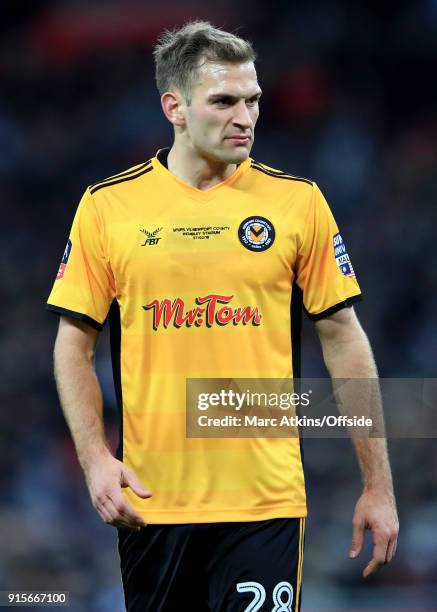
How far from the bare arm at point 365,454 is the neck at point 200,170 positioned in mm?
617

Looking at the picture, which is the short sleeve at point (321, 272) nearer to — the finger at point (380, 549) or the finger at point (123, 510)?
the finger at point (380, 549)

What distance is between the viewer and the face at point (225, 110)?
3.81 m

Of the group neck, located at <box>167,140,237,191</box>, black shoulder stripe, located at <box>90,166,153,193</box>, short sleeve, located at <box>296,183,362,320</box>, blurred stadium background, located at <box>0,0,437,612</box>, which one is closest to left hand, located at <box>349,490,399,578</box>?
short sleeve, located at <box>296,183,362,320</box>

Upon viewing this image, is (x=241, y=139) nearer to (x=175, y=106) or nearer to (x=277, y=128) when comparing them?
(x=175, y=106)

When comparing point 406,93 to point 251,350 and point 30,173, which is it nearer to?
point 30,173

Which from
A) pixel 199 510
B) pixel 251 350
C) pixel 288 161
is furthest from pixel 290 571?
pixel 288 161

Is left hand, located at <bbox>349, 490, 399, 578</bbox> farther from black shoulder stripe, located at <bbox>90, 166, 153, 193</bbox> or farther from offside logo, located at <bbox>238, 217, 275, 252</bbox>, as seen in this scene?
black shoulder stripe, located at <bbox>90, 166, 153, 193</bbox>

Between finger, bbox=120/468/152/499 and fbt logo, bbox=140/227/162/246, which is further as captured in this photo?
fbt logo, bbox=140/227/162/246

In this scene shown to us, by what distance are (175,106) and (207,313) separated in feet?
2.60

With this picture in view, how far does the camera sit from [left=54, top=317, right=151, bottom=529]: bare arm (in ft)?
11.6

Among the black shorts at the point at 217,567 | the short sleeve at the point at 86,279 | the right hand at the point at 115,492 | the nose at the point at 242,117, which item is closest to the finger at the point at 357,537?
the black shorts at the point at 217,567

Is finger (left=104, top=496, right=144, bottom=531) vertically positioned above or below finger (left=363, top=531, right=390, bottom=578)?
above

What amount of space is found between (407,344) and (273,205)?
4609 millimetres

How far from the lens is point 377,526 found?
362cm
